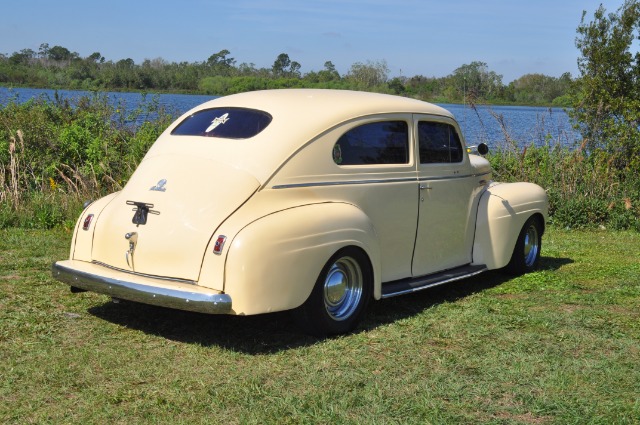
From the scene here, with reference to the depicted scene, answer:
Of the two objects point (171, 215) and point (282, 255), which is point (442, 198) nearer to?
point (282, 255)

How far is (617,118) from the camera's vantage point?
14734mm

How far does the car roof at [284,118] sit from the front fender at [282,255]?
0.44m

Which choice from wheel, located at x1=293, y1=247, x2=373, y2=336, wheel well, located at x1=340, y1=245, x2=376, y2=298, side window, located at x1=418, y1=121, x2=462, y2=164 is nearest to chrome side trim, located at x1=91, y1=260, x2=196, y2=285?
wheel, located at x1=293, y1=247, x2=373, y2=336

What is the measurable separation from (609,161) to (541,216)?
192 inches

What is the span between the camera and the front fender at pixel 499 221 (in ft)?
25.3

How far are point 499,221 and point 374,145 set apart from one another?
1824mm

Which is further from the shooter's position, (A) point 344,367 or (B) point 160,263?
(B) point 160,263

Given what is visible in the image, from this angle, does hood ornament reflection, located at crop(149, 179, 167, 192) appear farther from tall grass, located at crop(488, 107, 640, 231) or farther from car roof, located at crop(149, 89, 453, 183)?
tall grass, located at crop(488, 107, 640, 231)

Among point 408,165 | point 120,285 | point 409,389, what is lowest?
point 409,389

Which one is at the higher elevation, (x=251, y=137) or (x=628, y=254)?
(x=251, y=137)

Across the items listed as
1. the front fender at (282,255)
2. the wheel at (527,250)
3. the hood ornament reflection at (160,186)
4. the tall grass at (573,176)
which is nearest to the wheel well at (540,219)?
the wheel at (527,250)

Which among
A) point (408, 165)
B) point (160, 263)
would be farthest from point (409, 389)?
point (408, 165)

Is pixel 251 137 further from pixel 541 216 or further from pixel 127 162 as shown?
pixel 127 162

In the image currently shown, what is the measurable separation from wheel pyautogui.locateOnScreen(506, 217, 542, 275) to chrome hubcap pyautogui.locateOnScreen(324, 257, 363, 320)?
2.71 m
